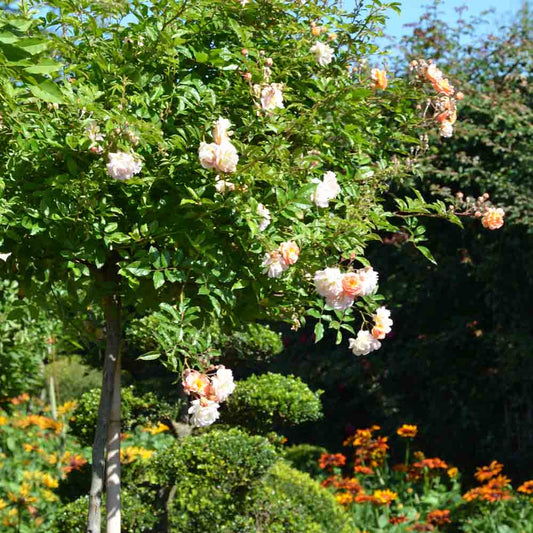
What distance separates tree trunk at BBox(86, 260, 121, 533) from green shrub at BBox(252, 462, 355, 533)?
177 centimetres

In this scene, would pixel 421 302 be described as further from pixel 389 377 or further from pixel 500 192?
pixel 500 192

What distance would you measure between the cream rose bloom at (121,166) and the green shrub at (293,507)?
273cm

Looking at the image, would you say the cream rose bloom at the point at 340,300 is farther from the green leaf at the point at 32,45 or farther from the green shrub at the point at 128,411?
the green shrub at the point at 128,411

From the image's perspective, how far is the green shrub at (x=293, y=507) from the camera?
460 cm

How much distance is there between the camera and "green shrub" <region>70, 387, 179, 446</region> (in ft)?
15.7

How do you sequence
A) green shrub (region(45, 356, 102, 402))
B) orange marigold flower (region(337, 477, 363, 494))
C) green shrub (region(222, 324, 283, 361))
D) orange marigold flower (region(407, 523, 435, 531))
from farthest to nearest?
1. green shrub (region(45, 356, 102, 402))
2. orange marigold flower (region(337, 477, 363, 494))
3. orange marigold flower (region(407, 523, 435, 531))
4. green shrub (region(222, 324, 283, 361))

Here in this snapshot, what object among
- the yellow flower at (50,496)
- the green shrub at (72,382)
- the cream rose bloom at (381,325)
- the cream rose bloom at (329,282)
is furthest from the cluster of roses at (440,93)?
the green shrub at (72,382)

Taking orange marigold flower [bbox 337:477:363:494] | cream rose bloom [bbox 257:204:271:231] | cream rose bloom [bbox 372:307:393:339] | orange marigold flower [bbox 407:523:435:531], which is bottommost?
orange marigold flower [bbox 407:523:435:531]

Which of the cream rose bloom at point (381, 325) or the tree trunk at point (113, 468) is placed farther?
the tree trunk at point (113, 468)

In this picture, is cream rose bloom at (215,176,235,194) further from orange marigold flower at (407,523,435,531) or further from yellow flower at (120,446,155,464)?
orange marigold flower at (407,523,435,531)

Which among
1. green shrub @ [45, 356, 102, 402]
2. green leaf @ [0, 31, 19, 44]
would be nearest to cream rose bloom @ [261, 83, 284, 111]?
green leaf @ [0, 31, 19, 44]

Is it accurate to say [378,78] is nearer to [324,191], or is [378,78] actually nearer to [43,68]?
[324,191]

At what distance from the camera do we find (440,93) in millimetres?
2912

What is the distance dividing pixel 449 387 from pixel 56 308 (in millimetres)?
4676
